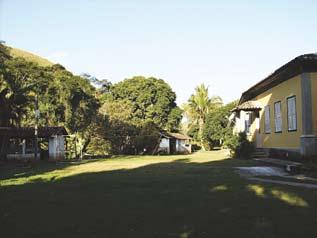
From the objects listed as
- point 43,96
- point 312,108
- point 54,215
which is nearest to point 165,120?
point 43,96

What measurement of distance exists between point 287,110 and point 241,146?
5.94m

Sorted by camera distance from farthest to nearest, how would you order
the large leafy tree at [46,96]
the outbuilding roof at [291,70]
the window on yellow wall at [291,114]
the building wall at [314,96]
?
the large leafy tree at [46,96]
the window on yellow wall at [291,114]
the building wall at [314,96]
the outbuilding roof at [291,70]

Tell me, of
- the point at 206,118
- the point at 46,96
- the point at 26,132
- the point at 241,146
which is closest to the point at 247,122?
the point at 241,146

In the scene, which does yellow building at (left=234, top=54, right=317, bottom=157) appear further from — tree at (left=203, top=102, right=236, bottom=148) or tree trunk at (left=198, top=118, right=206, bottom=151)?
tree trunk at (left=198, top=118, right=206, bottom=151)

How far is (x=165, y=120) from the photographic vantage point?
62.5 meters

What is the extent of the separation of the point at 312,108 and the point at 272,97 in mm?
5704

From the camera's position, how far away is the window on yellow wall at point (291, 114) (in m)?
20.5

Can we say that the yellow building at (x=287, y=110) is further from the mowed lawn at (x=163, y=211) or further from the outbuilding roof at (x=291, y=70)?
the mowed lawn at (x=163, y=211)

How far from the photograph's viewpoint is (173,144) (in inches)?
2339

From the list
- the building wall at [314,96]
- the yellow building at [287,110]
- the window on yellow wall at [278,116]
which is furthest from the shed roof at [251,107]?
the building wall at [314,96]

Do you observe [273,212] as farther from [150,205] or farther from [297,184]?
[297,184]

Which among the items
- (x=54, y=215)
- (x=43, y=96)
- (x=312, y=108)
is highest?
(x=43, y=96)

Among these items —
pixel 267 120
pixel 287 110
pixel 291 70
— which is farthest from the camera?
pixel 267 120

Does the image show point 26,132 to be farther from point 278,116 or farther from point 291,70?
point 291,70
